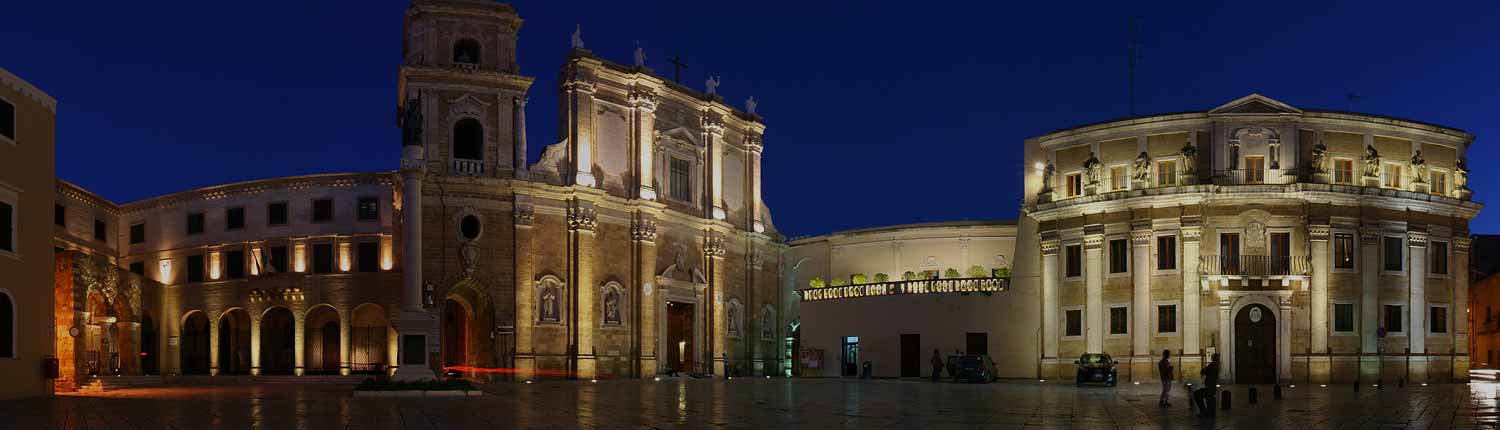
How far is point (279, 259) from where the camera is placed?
61500 mm

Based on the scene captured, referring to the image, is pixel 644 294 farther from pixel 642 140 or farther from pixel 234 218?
pixel 234 218

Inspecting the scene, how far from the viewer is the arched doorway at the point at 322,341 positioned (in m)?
61.1

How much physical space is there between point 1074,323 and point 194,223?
138 feet

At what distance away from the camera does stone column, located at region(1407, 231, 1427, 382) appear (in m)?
50.5

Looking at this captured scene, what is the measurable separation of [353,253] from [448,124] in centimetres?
1350

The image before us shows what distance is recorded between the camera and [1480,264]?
8844 centimetres

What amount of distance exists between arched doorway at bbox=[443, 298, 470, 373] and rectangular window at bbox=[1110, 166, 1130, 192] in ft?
86.7

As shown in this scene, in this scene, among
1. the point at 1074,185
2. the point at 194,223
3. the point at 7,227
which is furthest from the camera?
the point at 194,223

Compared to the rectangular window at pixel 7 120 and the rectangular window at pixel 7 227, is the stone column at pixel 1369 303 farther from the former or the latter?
the rectangular window at pixel 7 120

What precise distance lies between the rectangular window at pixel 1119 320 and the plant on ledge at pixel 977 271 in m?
9.99

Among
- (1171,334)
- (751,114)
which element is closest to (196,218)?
(751,114)

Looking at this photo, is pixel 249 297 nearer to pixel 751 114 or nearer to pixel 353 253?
pixel 353 253

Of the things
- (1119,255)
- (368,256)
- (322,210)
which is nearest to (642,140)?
(368,256)

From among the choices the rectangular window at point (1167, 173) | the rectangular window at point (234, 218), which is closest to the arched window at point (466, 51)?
the rectangular window at point (234, 218)
